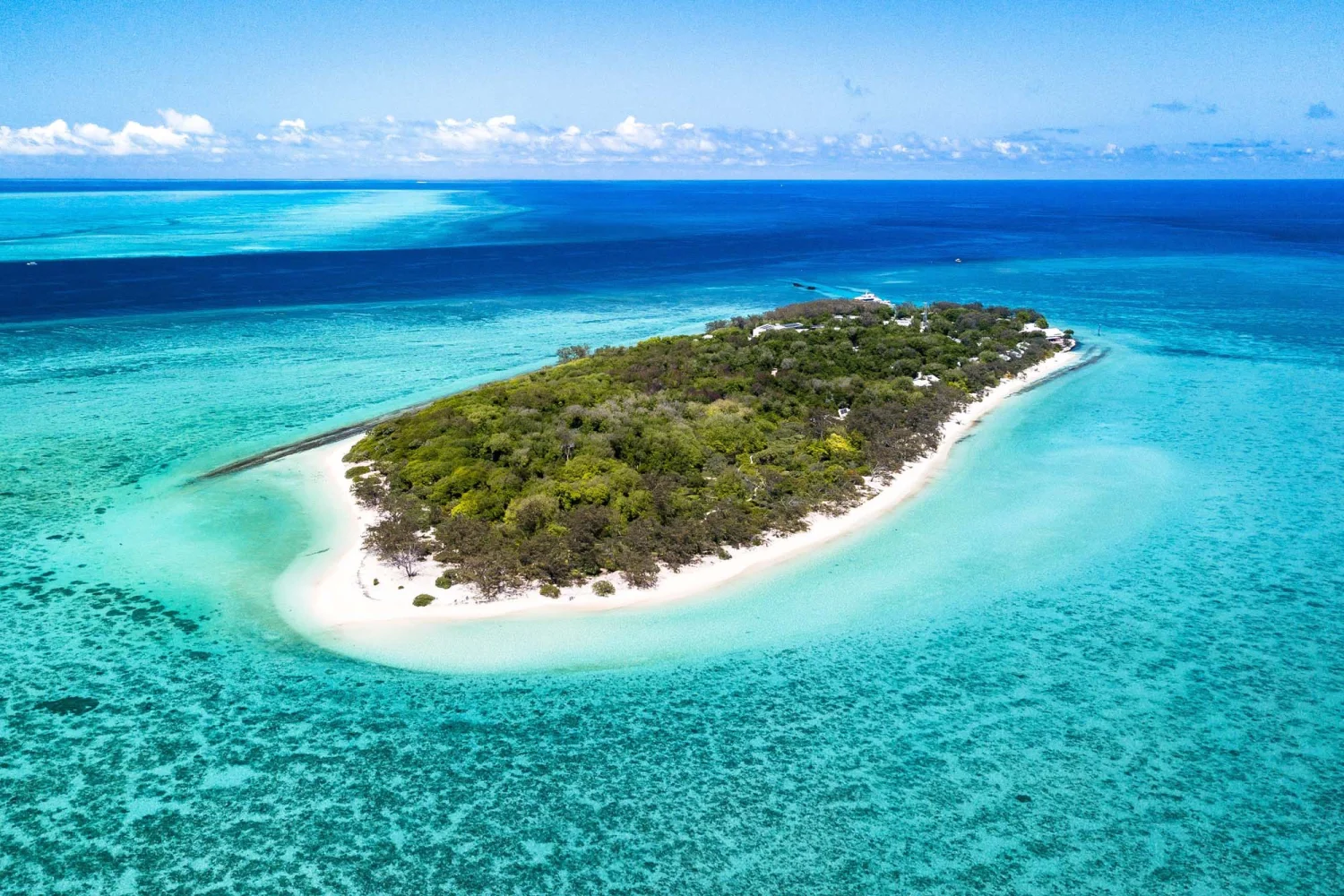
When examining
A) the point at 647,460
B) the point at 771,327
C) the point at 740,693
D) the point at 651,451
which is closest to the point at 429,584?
the point at 647,460

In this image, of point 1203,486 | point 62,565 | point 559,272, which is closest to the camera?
point 62,565

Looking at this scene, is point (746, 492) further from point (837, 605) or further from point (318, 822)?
point (318, 822)

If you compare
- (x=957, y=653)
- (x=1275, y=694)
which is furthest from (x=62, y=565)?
(x=1275, y=694)

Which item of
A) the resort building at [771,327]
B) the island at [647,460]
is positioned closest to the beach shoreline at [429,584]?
the island at [647,460]

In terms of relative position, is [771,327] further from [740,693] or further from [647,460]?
[740,693]

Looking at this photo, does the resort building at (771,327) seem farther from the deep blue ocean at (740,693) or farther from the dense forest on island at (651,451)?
the deep blue ocean at (740,693)

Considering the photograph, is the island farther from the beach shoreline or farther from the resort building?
the resort building
